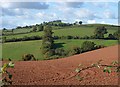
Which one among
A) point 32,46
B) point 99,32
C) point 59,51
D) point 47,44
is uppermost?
point 99,32

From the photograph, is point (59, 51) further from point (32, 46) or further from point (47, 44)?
point (32, 46)

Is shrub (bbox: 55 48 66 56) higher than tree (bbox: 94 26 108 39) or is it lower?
lower

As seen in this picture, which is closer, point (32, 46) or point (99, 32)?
point (32, 46)

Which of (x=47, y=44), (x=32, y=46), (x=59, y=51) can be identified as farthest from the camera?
(x=32, y=46)

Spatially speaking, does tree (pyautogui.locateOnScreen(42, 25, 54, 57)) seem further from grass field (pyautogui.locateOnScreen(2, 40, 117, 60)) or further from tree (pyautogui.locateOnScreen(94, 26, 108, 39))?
tree (pyautogui.locateOnScreen(94, 26, 108, 39))

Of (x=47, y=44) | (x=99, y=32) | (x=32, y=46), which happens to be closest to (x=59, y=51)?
(x=47, y=44)

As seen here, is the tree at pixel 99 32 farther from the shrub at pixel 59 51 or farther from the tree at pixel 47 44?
the shrub at pixel 59 51

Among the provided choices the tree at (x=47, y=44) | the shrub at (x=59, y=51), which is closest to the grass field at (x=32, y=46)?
the tree at (x=47, y=44)

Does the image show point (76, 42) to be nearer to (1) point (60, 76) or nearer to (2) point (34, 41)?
(2) point (34, 41)

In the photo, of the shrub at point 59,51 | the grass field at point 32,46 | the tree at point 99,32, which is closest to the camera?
the shrub at point 59,51

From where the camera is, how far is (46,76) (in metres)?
11.3

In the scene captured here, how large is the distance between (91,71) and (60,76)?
131 cm

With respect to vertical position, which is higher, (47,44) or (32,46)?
(47,44)

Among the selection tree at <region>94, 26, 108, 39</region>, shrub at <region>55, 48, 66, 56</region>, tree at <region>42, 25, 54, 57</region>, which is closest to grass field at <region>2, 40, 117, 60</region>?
tree at <region>42, 25, 54, 57</region>
